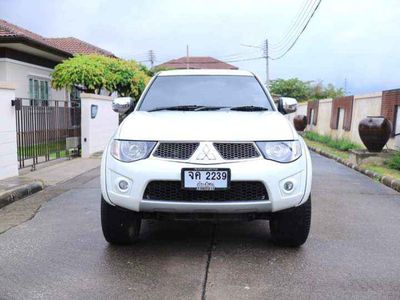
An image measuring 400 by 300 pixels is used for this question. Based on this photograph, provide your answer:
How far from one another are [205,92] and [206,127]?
128 cm

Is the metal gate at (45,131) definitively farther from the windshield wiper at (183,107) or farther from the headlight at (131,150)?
the headlight at (131,150)

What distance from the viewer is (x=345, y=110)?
17.5 m

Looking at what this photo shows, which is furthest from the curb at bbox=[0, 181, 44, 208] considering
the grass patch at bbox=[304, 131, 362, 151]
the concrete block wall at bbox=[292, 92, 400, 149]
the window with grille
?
the window with grille

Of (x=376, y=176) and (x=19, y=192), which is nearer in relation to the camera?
(x=19, y=192)

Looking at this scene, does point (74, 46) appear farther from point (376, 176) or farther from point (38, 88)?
point (376, 176)

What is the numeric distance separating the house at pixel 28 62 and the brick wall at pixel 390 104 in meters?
11.0

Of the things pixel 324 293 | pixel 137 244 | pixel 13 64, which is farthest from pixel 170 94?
pixel 13 64

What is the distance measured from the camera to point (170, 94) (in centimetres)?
538

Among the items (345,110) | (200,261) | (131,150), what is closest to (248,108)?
(131,150)

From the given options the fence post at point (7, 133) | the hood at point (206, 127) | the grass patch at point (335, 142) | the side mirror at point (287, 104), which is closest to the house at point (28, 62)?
the fence post at point (7, 133)

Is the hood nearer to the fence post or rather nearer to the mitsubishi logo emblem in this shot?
the mitsubishi logo emblem

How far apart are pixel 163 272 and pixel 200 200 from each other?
0.67 m

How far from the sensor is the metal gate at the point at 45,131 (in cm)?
973

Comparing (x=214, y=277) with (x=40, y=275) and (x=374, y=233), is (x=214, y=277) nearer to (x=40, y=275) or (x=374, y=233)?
(x=40, y=275)
